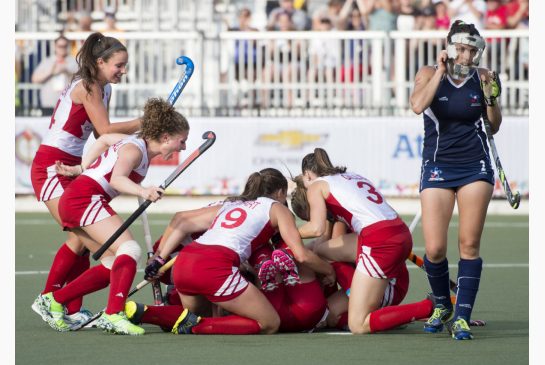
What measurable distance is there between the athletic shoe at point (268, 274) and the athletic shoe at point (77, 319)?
115 centimetres

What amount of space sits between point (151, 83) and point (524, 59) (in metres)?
5.11

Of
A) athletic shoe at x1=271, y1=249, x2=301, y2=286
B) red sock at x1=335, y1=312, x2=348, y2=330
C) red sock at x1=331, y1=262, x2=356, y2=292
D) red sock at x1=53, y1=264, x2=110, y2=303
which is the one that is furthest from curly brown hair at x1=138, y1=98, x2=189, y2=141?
red sock at x1=335, y1=312, x2=348, y2=330

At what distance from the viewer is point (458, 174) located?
7.24 meters

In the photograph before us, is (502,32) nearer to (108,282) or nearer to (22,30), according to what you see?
(22,30)

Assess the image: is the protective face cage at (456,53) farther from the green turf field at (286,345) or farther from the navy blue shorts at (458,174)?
the green turf field at (286,345)

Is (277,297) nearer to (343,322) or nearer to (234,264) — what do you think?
(234,264)

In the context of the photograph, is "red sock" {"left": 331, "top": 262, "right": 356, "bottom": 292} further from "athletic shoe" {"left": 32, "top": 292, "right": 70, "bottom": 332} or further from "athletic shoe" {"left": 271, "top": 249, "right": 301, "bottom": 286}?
"athletic shoe" {"left": 32, "top": 292, "right": 70, "bottom": 332}

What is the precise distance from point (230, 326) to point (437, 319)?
1.24 m

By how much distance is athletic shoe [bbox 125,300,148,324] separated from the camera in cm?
720

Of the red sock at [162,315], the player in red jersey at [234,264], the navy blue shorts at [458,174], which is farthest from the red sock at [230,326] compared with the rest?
the navy blue shorts at [458,174]

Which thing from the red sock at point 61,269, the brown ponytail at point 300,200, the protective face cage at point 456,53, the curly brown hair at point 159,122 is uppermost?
the protective face cage at point 456,53

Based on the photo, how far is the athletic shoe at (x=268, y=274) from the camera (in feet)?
23.5
